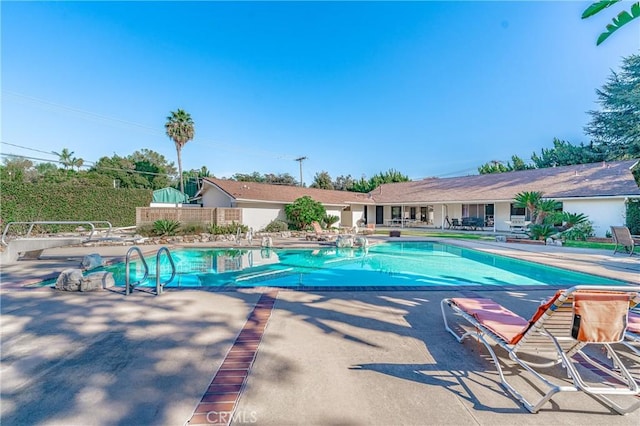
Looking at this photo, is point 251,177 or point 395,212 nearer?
point 395,212

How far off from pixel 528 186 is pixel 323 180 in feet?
88.5

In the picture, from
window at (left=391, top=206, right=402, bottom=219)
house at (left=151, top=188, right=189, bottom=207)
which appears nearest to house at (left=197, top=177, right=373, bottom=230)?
house at (left=151, top=188, right=189, bottom=207)

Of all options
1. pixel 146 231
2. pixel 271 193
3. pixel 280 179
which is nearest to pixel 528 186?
pixel 271 193

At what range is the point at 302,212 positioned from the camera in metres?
20.9

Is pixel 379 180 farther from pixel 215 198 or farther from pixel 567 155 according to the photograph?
pixel 215 198

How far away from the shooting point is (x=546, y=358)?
3.41m

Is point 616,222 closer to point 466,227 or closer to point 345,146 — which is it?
point 466,227

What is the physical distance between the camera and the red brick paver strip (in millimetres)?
2340

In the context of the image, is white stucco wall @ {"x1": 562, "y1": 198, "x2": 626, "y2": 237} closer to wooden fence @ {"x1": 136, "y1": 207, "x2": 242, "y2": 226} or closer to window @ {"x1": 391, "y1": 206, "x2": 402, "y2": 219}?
window @ {"x1": 391, "y1": 206, "x2": 402, "y2": 219}

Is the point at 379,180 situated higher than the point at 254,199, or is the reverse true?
the point at 379,180

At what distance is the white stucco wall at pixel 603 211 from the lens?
17.1m

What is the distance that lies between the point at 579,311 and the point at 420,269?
7992 millimetres

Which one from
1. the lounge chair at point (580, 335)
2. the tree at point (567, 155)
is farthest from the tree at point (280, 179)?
the lounge chair at point (580, 335)

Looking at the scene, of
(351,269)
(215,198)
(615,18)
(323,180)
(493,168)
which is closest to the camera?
(615,18)
